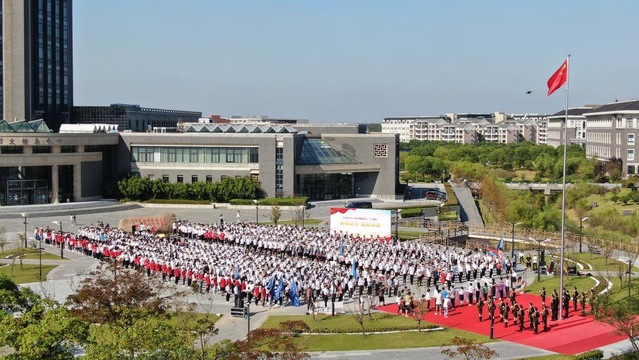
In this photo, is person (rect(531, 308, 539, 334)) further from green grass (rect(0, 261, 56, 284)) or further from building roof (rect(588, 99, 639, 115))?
building roof (rect(588, 99, 639, 115))

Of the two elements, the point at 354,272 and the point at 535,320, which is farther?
the point at 354,272

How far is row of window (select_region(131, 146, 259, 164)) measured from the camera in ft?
204

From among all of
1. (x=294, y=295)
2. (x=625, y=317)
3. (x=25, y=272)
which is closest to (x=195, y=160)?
(x=25, y=272)

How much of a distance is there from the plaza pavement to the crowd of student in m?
0.71

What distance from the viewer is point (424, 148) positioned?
123812 millimetres

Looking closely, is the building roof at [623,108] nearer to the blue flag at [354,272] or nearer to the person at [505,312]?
the blue flag at [354,272]

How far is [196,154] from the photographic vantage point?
62.8 meters

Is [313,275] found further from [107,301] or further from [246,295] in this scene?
[107,301]

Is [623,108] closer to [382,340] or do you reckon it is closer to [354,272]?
[354,272]

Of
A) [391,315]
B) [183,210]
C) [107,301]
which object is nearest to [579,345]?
[391,315]

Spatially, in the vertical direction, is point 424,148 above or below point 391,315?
above

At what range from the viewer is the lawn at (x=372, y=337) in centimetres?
2269

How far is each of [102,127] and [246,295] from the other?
41947 mm

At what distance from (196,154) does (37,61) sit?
80.4ft
